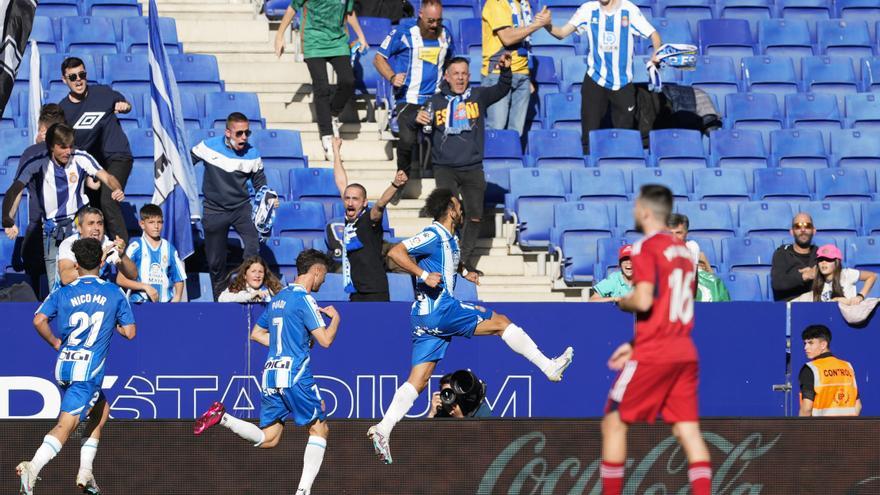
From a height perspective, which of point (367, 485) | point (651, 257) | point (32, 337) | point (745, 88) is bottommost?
point (367, 485)

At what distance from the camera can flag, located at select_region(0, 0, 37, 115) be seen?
40.4 ft

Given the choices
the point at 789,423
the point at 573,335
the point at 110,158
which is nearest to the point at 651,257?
the point at 789,423

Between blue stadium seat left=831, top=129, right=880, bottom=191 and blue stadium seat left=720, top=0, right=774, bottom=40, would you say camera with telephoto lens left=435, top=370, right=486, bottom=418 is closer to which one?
blue stadium seat left=831, top=129, right=880, bottom=191

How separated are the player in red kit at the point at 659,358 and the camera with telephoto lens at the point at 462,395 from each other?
3258 millimetres

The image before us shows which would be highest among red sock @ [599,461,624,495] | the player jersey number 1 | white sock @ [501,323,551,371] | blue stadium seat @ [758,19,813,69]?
blue stadium seat @ [758,19,813,69]

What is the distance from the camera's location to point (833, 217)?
15805 mm

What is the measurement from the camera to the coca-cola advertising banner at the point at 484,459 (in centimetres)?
1078

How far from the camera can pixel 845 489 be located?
35.6 feet

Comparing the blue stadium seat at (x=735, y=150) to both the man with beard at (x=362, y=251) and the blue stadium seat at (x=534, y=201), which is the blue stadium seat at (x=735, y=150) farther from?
the man with beard at (x=362, y=251)

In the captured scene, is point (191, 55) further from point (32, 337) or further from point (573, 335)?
point (573, 335)

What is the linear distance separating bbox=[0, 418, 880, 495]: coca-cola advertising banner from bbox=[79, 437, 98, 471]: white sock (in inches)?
10.7

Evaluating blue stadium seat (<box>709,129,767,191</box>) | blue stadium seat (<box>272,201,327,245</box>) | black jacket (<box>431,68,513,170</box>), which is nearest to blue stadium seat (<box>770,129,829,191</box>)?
blue stadium seat (<box>709,129,767,191</box>)

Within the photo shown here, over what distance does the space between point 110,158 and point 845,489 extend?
23.5 ft

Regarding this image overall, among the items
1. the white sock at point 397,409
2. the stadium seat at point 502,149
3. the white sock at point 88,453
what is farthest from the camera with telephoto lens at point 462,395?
the stadium seat at point 502,149
